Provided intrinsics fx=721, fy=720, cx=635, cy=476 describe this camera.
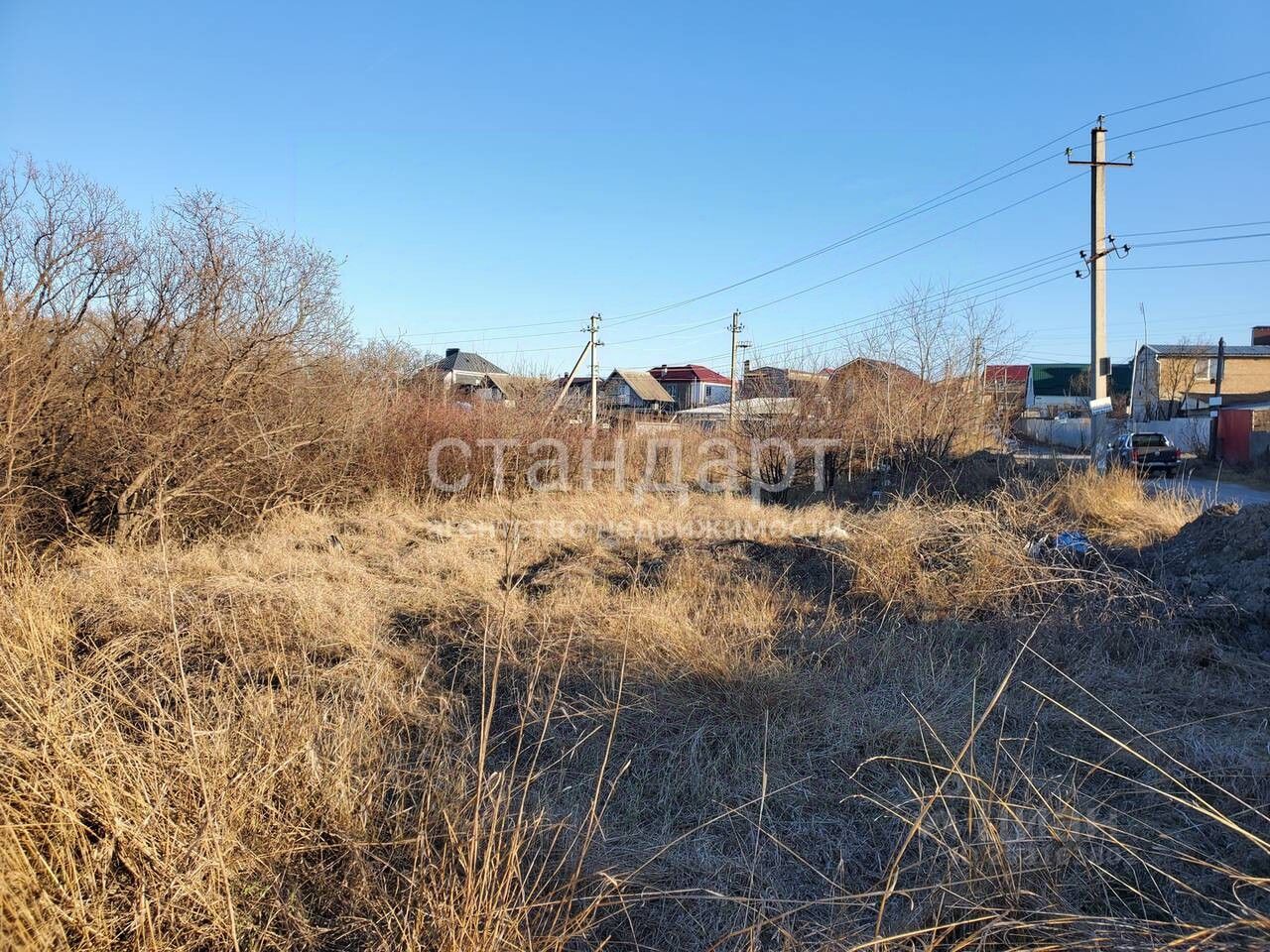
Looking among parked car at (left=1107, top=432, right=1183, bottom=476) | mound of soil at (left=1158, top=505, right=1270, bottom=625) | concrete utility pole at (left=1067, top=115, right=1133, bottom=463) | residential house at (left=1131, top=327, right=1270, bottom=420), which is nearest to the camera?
mound of soil at (left=1158, top=505, right=1270, bottom=625)

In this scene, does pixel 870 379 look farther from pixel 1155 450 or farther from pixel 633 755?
pixel 633 755

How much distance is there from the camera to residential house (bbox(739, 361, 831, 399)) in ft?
49.2

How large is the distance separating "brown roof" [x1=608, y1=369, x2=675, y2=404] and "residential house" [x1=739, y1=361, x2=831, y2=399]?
1032 inches

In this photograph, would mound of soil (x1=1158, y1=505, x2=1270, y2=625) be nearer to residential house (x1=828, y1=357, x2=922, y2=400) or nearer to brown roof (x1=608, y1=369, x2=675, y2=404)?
residential house (x1=828, y1=357, x2=922, y2=400)

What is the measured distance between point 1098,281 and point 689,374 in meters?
39.5

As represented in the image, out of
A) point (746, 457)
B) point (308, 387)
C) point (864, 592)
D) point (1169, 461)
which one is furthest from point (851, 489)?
point (1169, 461)

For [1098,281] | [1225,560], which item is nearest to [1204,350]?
[1098,281]

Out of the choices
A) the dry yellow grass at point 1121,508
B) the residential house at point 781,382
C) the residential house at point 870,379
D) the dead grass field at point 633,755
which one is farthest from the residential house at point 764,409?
the dead grass field at point 633,755

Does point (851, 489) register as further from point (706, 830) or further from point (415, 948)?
point (415, 948)

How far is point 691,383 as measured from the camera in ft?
167

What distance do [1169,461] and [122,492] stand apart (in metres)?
22.1

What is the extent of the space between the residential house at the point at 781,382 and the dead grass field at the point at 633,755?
28.1ft

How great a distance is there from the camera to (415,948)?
5.72 feet

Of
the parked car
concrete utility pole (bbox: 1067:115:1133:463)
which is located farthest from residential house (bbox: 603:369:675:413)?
concrete utility pole (bbox: 1067:115:1133:463)
